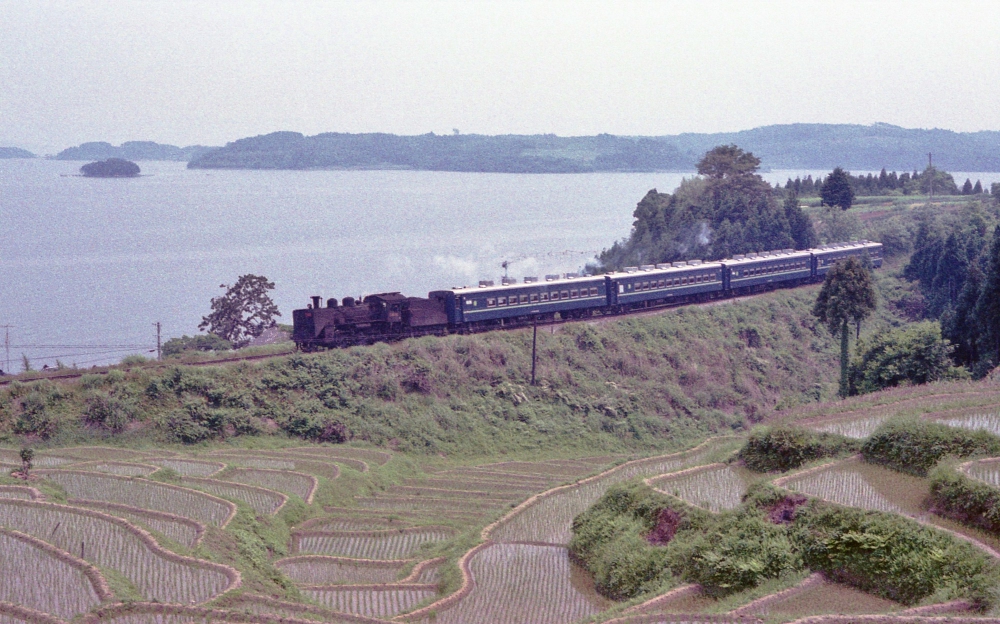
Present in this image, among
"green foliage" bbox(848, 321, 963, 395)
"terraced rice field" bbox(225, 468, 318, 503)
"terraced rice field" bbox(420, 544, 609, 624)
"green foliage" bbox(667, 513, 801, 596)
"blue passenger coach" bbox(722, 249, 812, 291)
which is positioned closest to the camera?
"green foliage" bbox(667, 513, 801, 596)

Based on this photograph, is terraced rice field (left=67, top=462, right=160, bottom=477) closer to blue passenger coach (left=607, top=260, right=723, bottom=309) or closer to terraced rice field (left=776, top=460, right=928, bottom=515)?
terraced rice field (left=776, top=460, right=928, bottom=515)

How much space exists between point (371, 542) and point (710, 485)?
23.1 feet

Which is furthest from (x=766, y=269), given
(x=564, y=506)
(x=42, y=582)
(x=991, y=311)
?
(x=42, y=582)

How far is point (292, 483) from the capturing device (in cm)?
2481

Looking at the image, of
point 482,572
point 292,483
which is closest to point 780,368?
point 292,483

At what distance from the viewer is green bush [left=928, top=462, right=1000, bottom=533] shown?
15.4 meters

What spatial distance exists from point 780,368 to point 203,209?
376 ft

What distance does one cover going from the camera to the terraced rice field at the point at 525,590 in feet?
51.4

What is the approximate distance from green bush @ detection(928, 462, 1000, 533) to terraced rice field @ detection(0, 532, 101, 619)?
13.0 meters

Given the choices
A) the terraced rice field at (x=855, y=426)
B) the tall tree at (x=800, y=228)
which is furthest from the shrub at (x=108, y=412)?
the tall tree at (x=800, y=228)

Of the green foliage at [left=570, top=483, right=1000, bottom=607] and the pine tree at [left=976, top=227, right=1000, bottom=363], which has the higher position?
the pine tree at [left=976, top=227, right=1000, bottom=363]

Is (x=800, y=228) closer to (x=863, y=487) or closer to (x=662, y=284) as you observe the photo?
(x=662, y=284)

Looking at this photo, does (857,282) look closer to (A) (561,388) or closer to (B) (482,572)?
(A) (561,388)

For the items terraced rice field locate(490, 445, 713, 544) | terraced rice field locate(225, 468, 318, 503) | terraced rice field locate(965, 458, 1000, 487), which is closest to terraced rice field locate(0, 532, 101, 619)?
terraced rice field locate(225, 468, 318, 503)
